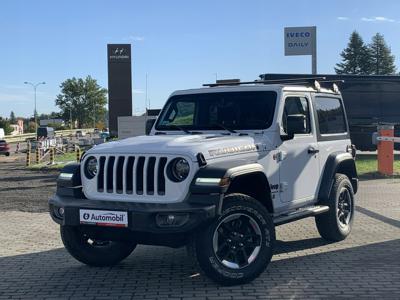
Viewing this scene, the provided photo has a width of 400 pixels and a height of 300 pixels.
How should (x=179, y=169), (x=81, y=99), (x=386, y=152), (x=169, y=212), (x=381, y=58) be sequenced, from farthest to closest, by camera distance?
(x=81, y=99), (x=381, y=58), (x=386, y=152), (x=179, y=169), (x=169, y=212)

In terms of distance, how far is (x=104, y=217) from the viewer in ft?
17.0

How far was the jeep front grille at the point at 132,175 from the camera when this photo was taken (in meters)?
5.13

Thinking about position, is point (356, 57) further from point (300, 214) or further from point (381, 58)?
point (300, 214)

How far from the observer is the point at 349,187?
7.70 meters

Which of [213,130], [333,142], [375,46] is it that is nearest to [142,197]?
[213,130]

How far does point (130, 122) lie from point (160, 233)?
20.1 meters

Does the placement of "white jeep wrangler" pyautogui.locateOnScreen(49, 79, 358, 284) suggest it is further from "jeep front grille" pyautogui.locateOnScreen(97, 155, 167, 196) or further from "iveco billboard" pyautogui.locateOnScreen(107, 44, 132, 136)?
"iveco billboard" pyautogui.locateOnScreen(107, 44, 132, 136)

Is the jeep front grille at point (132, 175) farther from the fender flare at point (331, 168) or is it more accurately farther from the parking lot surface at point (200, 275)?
the fender flare at point (331, 168)

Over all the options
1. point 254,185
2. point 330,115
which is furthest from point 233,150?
point 330,115

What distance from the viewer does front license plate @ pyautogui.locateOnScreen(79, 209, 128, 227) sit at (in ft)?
16.6

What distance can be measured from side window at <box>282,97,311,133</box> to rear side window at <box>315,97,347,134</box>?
0.32m

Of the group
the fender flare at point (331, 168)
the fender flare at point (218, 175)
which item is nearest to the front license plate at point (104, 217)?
the fender flare at point (218, 175)

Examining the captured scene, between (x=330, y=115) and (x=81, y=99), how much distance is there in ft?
442

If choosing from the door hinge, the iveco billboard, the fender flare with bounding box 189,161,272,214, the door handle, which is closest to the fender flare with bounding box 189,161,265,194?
the fender flare with bounding box 189,161,272,214
